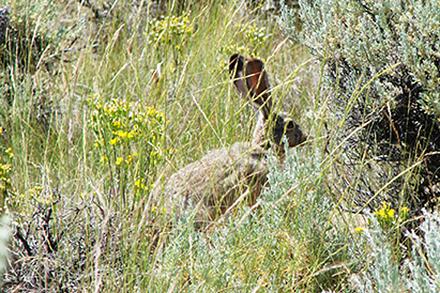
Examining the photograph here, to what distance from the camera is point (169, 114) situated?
473 centimetres

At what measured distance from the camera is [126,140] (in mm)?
3449

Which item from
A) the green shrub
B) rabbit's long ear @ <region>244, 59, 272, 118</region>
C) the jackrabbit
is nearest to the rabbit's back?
the jackrabbit

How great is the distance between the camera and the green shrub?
3.56 meters

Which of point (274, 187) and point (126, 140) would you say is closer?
point (126, 140)

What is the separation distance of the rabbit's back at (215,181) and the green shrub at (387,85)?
0.47m

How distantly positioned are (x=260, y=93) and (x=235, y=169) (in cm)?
45

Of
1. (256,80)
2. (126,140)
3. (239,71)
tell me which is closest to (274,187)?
(126,140)

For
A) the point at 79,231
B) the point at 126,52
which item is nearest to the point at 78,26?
the point at 126,52

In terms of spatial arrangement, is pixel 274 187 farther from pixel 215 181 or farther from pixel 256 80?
pixel 256 80

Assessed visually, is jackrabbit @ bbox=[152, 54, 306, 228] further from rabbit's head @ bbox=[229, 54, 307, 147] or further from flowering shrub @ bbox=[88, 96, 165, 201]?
flowering shrub @ bbox=[88, 96, 165, 201]

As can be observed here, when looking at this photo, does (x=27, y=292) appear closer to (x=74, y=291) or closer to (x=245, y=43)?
(x=74, y=291)

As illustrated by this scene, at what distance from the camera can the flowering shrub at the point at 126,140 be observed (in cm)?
349

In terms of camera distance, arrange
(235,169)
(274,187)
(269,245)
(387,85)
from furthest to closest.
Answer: (235,169) → (387,85) → (274,187) → (269,245)

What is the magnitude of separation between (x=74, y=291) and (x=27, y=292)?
0.61 ft
